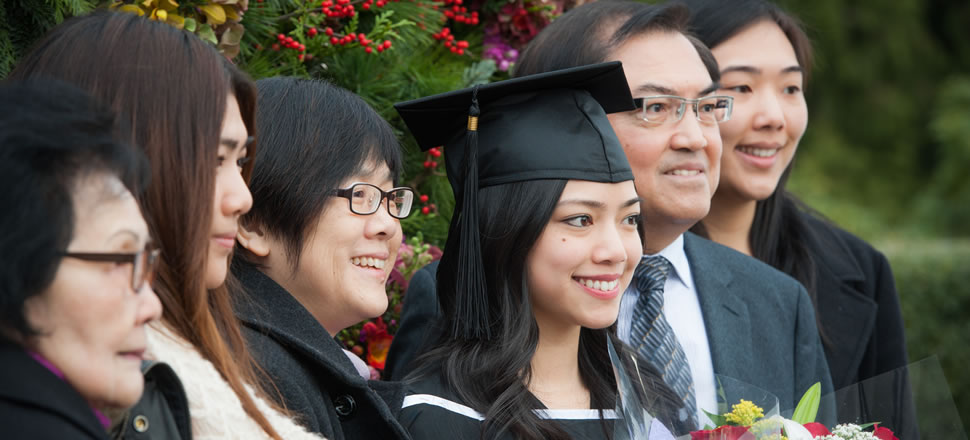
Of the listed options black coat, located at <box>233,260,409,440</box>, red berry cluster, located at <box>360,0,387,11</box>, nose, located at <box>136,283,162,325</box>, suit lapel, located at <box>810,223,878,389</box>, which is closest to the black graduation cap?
black coat, located at <box>233,260,409,440</box>

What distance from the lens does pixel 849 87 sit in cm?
1412

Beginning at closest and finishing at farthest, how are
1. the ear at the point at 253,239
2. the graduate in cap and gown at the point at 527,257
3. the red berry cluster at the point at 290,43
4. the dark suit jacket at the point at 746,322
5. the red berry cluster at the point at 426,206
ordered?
the ear at the point at 253,239 → the graduate in cap and gown at the point at 527,257 → the red berry cluster at the point at 290,43 → the dark suit jacket at the point at 746,322 → the red berry cluster at the point at 426,206

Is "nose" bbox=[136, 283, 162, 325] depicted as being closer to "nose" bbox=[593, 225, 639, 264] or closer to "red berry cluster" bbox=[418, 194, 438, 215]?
"nose" bbox=[593, 225, 639, 264]

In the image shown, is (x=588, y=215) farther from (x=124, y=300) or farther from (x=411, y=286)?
(x=124, y=300)

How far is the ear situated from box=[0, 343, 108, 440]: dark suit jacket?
101cm

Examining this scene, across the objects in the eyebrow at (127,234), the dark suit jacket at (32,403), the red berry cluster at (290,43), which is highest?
the red berry cluster at (290,43)

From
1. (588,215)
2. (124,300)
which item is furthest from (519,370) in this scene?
(124,300)

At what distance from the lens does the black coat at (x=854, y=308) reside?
13.4 feet

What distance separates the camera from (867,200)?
46.5 feet

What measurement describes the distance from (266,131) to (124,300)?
1038 millimetres

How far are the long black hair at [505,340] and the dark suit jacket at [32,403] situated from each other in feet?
4.01

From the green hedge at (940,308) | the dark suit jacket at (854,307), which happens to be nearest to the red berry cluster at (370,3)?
the dark suit jacket at (854,307)

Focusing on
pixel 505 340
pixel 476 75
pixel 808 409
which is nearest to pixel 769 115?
pixel 476 75

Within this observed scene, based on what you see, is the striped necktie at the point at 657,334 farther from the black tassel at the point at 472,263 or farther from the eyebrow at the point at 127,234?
the eyebrow at the point at 127,234
